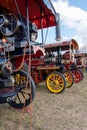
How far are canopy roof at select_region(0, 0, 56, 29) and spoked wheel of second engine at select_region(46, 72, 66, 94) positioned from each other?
195 centimetres

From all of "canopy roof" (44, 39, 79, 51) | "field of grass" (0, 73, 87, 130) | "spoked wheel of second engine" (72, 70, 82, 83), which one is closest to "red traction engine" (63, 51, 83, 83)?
"spoked wheel of second engine" (72, 70, 82, 83)

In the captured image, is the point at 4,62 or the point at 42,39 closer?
the point at 4,62

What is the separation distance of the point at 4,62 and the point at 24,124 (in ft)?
3.54

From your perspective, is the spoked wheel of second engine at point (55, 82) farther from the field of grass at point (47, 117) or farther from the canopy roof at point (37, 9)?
the canopy roof at point (37, 9)

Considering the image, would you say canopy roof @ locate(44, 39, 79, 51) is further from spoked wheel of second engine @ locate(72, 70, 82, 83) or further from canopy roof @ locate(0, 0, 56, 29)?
canopy roof @ locate(0, 0, 56, 29)

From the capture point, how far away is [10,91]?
3.58 meters

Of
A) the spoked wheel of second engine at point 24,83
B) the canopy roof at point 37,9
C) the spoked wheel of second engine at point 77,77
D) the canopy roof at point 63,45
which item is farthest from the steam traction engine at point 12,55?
the spoked wheel of second engine at point 77,77

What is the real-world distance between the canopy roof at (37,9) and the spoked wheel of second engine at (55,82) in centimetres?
195

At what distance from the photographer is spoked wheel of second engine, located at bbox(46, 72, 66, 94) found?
657cm

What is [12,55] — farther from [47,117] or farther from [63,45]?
[63,45]

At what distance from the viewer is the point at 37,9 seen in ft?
15.2

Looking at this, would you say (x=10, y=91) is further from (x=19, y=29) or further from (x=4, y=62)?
(x=19, y=29)

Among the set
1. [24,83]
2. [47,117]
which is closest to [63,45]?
[24,83]

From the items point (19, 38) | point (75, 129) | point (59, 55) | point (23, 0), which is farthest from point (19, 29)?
point (59, 55)
